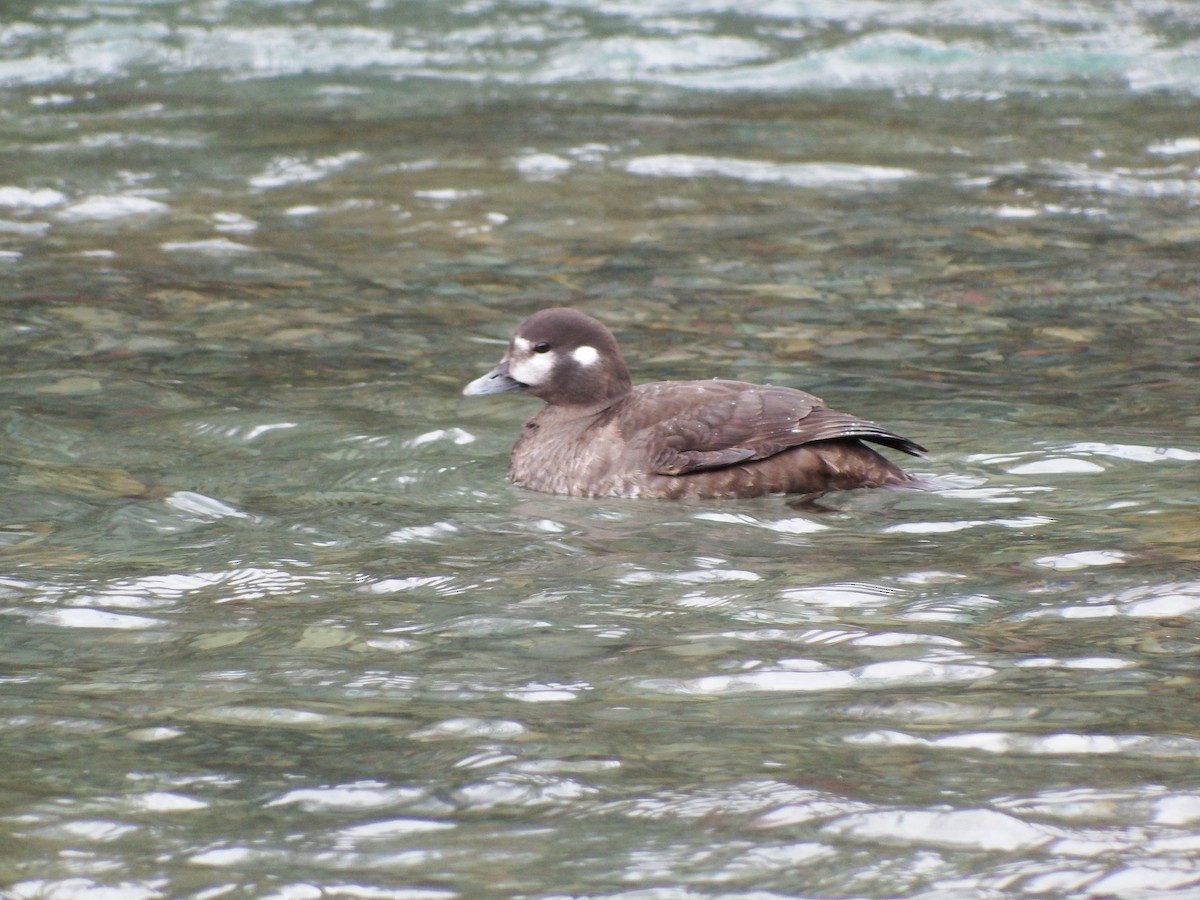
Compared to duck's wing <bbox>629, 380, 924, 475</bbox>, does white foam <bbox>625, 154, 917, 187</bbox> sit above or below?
above

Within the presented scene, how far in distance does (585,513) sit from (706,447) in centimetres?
58

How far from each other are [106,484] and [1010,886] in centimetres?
500

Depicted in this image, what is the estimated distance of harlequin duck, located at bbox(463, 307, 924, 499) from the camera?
7746 mm

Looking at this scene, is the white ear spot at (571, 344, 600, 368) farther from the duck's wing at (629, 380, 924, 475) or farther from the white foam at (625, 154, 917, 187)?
the white foam at (625, 154, 917, 187)

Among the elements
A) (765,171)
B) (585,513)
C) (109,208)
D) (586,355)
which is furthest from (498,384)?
(765,171)

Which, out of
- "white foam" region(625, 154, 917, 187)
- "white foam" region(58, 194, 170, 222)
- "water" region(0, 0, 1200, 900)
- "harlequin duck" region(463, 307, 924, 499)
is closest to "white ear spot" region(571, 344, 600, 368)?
"harlequin duck" region(463, 307, 924, 499)

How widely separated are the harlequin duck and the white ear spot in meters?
0.23

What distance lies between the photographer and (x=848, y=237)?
13.0 m

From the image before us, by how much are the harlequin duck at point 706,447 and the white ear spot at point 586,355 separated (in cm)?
23

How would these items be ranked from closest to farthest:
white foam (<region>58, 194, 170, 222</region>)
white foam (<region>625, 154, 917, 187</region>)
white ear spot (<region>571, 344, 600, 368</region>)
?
1. white ear spot (<region>571, 344, 600, 368</region>)
2. white foam (<region>58, 194, 170, 222</region>)
3. white foam (<region>625, 154, 917, 187</region>)

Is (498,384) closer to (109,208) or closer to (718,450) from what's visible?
(718,450)

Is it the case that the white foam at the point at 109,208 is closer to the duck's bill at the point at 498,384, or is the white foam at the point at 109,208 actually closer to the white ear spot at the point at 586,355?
the duck's bill at the point at 498,384

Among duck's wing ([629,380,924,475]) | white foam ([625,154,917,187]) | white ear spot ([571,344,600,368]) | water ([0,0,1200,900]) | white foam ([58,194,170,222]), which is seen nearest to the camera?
water ([0,0,1200,900])

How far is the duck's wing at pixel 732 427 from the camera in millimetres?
7707
